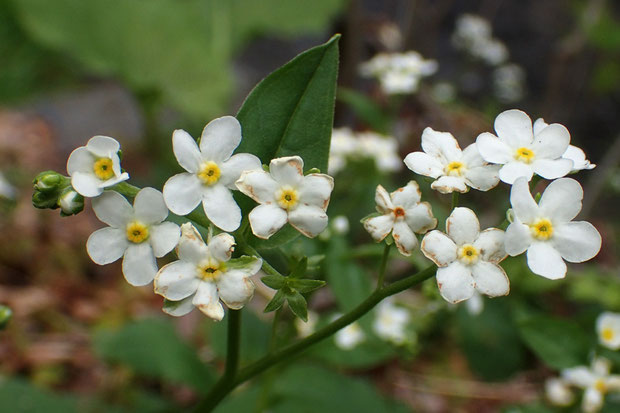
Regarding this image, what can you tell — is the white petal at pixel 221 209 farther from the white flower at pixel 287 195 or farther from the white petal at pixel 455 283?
the white petal at pixel 455 283

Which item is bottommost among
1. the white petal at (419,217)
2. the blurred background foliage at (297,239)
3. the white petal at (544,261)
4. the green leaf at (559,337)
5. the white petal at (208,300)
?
the blurred background foliage at (297,239)

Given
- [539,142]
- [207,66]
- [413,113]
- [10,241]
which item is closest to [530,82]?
[413,113]

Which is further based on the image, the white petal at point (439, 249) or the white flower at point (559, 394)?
the white flower at point (559, 394)

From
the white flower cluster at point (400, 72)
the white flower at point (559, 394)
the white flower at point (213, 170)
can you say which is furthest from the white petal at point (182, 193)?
the white flower cluster at point (400, 72)

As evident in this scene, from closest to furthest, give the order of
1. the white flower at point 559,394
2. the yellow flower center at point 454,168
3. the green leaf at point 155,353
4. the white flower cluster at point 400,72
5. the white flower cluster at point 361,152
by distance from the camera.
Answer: the yellow flower center at point 454,168, the green leaf at point 155,353, the white flower at point 559,394, the white flower cluster at point 361,152, the white flower cluster at point 400,72

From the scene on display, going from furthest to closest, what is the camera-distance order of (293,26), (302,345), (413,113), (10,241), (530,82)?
(530,82), (293,26), (413,113), (10,241), (302,345)

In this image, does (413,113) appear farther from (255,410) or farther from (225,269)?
(225,269)

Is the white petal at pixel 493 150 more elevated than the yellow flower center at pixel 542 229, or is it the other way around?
the white petal at pixel 493 150

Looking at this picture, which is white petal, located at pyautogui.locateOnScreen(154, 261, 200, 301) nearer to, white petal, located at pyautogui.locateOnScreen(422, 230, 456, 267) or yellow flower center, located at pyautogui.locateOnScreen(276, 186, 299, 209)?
yellow flower center, located at pyautogui.locateOnScreen(276, 186, 299, 209)

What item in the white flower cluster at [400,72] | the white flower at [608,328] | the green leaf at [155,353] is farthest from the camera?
the white flower cluster at [400,72]
